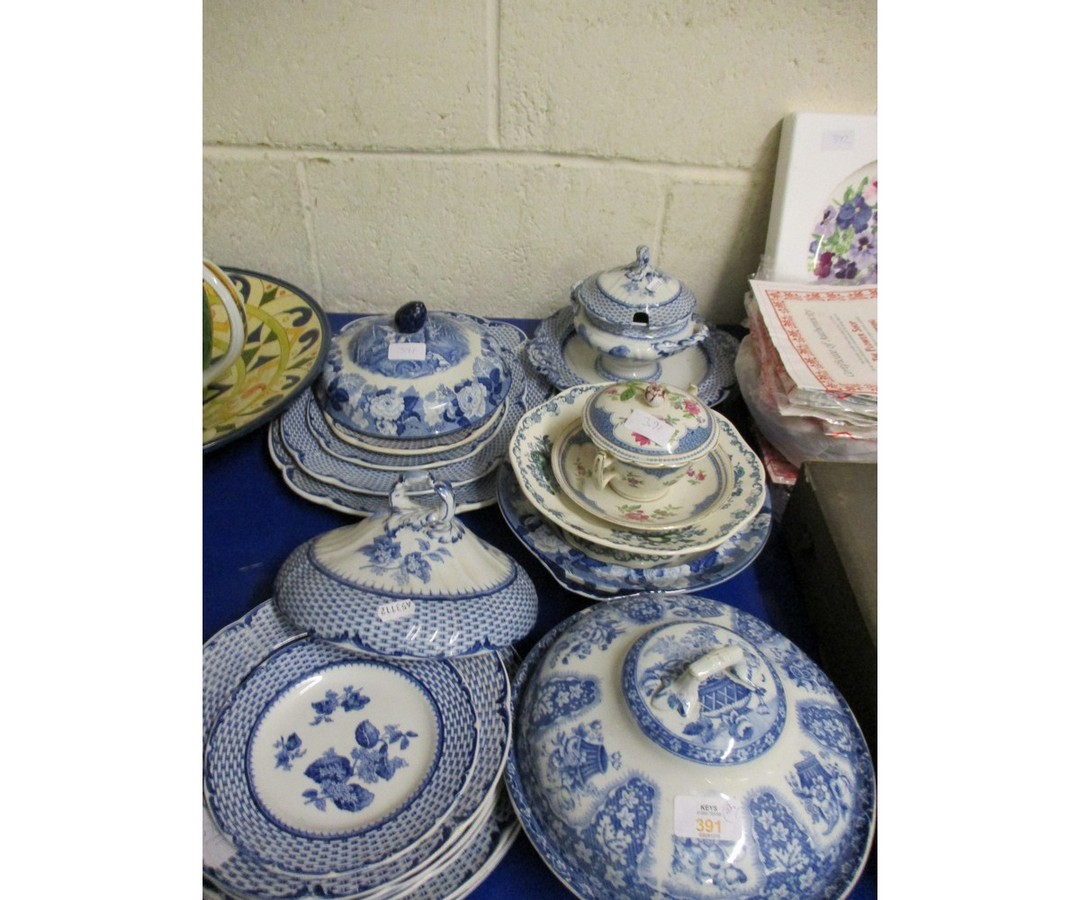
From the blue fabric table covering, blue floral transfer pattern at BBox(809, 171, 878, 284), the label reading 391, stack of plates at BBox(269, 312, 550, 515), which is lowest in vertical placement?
the label reading 391

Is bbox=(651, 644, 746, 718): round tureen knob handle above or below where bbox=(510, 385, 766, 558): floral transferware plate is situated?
below

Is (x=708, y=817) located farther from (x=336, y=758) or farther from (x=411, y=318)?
(x=411, y=318)

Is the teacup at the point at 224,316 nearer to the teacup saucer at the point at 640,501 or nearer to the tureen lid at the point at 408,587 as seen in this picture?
the tureen lid at the point at 408,587

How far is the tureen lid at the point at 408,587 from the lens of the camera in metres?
0.66

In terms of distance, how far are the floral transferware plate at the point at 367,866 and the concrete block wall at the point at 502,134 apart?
0.67 metres

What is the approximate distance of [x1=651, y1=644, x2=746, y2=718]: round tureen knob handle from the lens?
55 centimetres

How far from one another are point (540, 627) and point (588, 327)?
45 cm

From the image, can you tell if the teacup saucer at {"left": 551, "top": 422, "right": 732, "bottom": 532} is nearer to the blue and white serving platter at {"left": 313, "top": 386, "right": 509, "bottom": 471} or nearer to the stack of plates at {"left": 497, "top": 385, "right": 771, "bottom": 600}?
the stack of plates at {"left": 497, "top": 385, "right": 771, "bottom": 600}

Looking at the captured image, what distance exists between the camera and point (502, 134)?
3.45 ft

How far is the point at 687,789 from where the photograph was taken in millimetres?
554

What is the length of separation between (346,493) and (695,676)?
53 cm

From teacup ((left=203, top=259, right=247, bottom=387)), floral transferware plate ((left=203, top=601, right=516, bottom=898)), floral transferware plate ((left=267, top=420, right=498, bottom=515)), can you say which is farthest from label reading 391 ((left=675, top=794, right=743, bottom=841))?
teacup ((left=203, top=259, right=247, bottom=387))

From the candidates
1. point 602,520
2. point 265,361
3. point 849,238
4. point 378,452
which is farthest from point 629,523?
point 849,238

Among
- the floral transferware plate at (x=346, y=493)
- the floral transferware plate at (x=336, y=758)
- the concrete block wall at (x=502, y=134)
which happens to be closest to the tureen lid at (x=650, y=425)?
the floral transferware plate at (x=346, y=493)
